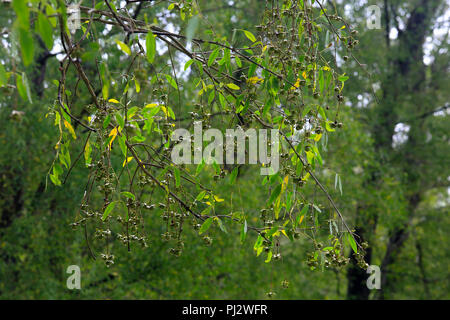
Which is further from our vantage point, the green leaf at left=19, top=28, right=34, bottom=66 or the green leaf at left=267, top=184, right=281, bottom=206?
the green leaf at left=267, top=184, right=281, bottom=206

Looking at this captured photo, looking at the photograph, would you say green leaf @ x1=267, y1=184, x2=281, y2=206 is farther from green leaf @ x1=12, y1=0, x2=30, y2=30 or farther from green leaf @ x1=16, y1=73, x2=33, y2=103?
green leaf @ x1=12, y1=0, x2=30, y2=30

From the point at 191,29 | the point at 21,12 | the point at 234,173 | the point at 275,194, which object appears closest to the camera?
the point at 21,12

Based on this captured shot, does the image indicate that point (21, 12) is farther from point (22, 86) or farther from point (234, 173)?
→ point (234, 173)

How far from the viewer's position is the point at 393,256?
9883mm

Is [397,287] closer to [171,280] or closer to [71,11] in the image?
[171,280]

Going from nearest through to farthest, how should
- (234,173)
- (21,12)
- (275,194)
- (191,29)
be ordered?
(21,12) → (191,29) → (275,194) → (234,173)

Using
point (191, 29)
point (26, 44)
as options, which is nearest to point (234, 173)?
point (191, 29)

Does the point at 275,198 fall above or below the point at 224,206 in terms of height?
below

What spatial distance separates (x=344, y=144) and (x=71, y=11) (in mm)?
6804

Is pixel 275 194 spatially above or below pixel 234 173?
below

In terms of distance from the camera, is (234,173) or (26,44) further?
(234,173)

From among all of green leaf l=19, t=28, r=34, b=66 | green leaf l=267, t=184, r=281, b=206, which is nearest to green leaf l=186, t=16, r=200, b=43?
green leaf l=19, t=28, r=34, b=66

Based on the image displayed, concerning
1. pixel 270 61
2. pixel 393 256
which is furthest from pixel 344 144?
pixel 270 61

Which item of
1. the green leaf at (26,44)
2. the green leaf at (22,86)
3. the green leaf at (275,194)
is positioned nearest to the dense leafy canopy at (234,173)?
the green leaf at (275,194)
